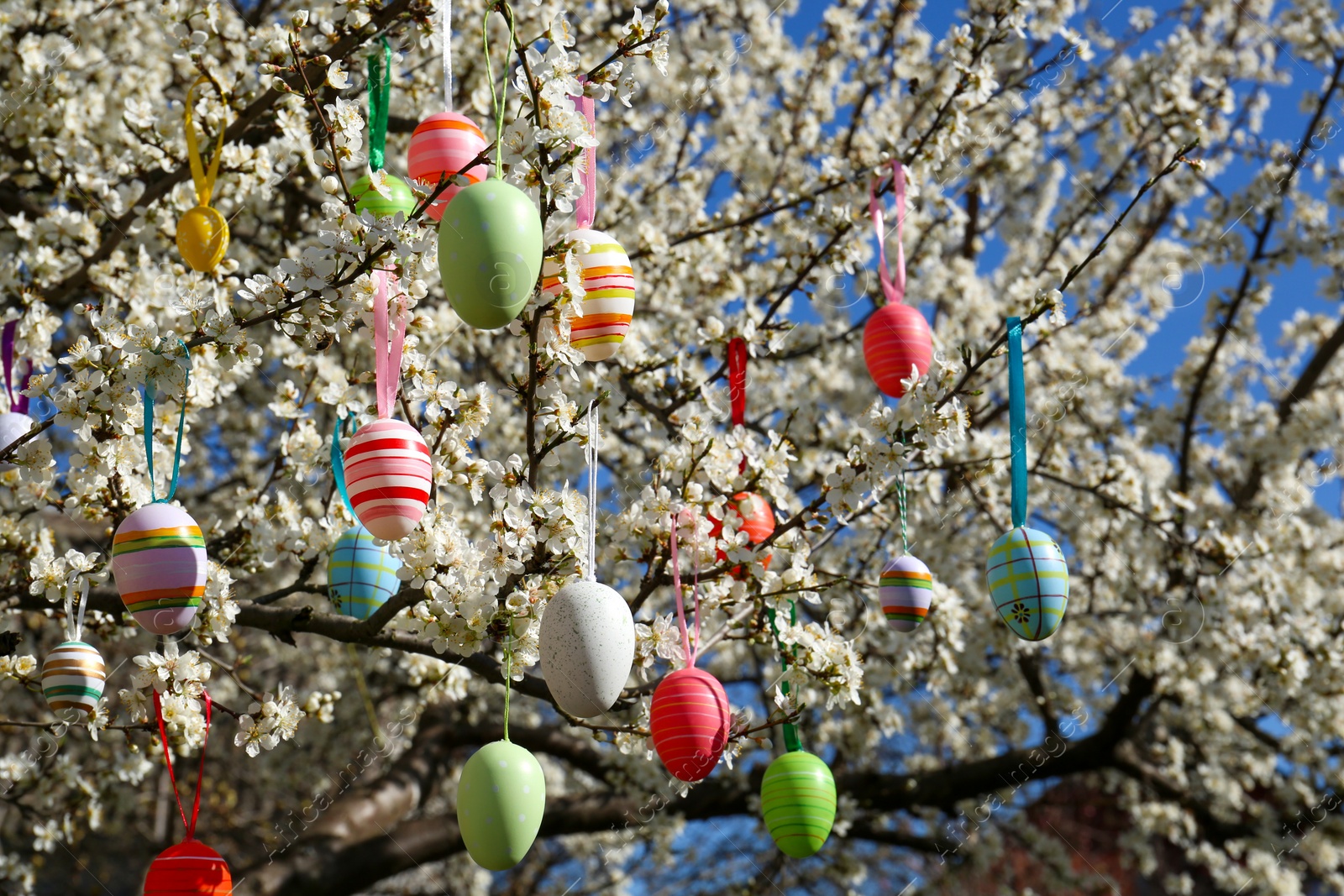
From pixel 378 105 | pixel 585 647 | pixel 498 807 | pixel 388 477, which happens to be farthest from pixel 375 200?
pixel 498 807

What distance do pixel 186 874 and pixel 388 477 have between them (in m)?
1.05

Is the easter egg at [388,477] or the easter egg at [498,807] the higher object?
the easter egg at [388,477]

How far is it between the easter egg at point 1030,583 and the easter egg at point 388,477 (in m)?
1.45

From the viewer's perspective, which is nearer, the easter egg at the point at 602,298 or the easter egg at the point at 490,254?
the easter egg at the point at 490,254

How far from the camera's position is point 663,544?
9.71 ft

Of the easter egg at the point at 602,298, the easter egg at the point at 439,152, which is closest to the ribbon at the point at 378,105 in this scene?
the easter egg at the point at 439,152

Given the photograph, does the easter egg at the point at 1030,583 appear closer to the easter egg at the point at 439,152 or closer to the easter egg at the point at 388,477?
the easter egg at the point at 388,477

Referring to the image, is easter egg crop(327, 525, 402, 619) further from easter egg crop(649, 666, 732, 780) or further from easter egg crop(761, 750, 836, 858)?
easter egg crop(761, 750, 836, 858)

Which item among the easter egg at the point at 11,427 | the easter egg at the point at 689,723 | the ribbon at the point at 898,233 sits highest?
the ribbon at the point at 898,233

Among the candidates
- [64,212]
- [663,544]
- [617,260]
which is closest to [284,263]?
[617,260]

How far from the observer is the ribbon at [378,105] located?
283 centimetres

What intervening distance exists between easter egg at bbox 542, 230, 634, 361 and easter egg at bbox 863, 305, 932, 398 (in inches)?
45.9

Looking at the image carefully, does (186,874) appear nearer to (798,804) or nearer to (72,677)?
(72,677)

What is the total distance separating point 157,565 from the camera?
7.69 ft
